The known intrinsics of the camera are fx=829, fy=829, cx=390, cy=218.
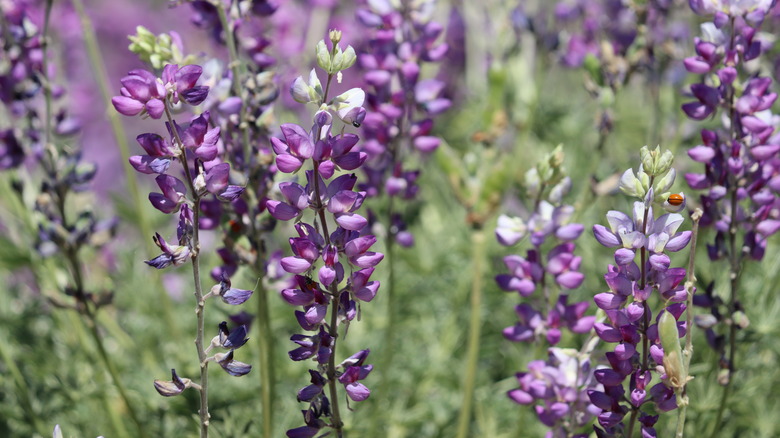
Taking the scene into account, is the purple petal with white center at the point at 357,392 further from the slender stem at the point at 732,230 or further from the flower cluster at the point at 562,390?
the slender stem at the point at 732,230

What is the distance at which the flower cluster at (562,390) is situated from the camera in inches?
61.4

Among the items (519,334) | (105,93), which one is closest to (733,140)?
(519,334)

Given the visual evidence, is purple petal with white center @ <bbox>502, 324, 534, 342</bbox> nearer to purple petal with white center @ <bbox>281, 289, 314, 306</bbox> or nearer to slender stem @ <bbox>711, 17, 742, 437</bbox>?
slender stem @ <bbox>711, 17, 742, 437</bbox>

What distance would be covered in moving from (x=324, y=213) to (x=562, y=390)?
23.7 inches

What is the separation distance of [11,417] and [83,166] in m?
0.75

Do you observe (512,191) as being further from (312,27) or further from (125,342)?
(125,342)

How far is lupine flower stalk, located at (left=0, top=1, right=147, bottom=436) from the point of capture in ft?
7.04

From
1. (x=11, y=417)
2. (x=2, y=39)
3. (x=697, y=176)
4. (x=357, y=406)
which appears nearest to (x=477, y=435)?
(x=357, y=406)

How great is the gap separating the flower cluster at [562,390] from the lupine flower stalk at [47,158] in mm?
1003

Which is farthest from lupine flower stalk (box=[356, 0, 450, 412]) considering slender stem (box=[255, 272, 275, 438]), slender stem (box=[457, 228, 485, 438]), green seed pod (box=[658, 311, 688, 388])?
green seed pod (box=[658, 311, 688, 388])

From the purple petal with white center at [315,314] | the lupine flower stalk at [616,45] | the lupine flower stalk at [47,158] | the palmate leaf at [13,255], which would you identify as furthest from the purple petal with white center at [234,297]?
the palmate leaf at [13,255]

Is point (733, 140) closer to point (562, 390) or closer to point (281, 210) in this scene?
point (562, 390)

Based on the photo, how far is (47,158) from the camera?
2189 millimetres

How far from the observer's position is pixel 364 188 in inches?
82.5
